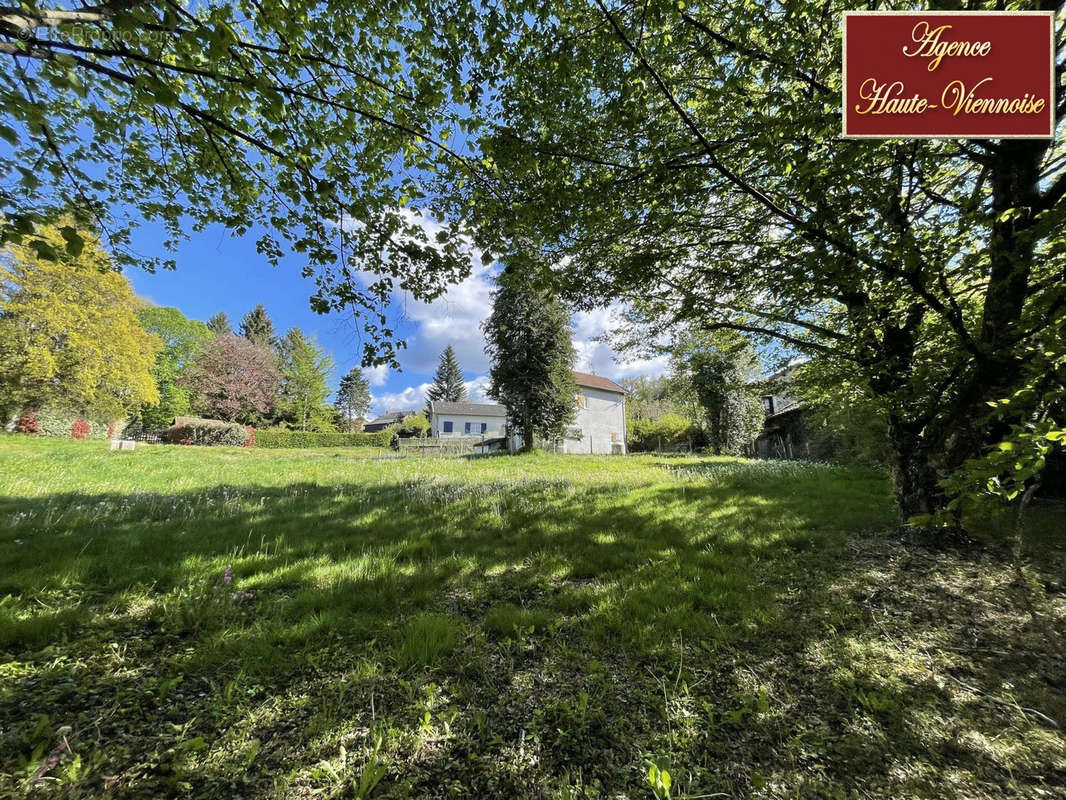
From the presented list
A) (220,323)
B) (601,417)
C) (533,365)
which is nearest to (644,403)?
(601,417)

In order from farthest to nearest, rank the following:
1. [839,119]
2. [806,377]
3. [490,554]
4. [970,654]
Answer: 1. [806,377]
2. [490,554]
3. [839,119]
4. [970,654]

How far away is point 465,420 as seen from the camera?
144 feet

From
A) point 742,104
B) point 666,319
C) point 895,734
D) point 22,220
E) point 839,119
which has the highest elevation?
point 742,104

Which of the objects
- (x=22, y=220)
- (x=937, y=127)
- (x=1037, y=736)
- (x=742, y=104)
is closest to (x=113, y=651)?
(x=22, y=220)

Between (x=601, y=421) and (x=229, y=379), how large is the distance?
111ft

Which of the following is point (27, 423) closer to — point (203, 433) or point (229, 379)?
point (203, 433)

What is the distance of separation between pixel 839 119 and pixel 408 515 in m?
6.91

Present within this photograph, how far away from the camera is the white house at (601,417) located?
33562mm

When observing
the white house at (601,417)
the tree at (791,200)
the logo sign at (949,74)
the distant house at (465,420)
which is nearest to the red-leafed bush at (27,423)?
the distant house at (465,420)

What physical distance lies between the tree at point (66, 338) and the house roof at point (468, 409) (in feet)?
82.0

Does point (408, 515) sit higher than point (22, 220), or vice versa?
point (22, 220)

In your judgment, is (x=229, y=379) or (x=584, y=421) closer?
(x=229, y=379)

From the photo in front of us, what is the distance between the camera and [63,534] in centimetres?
421

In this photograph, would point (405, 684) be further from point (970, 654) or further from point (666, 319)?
point (666, 319)
